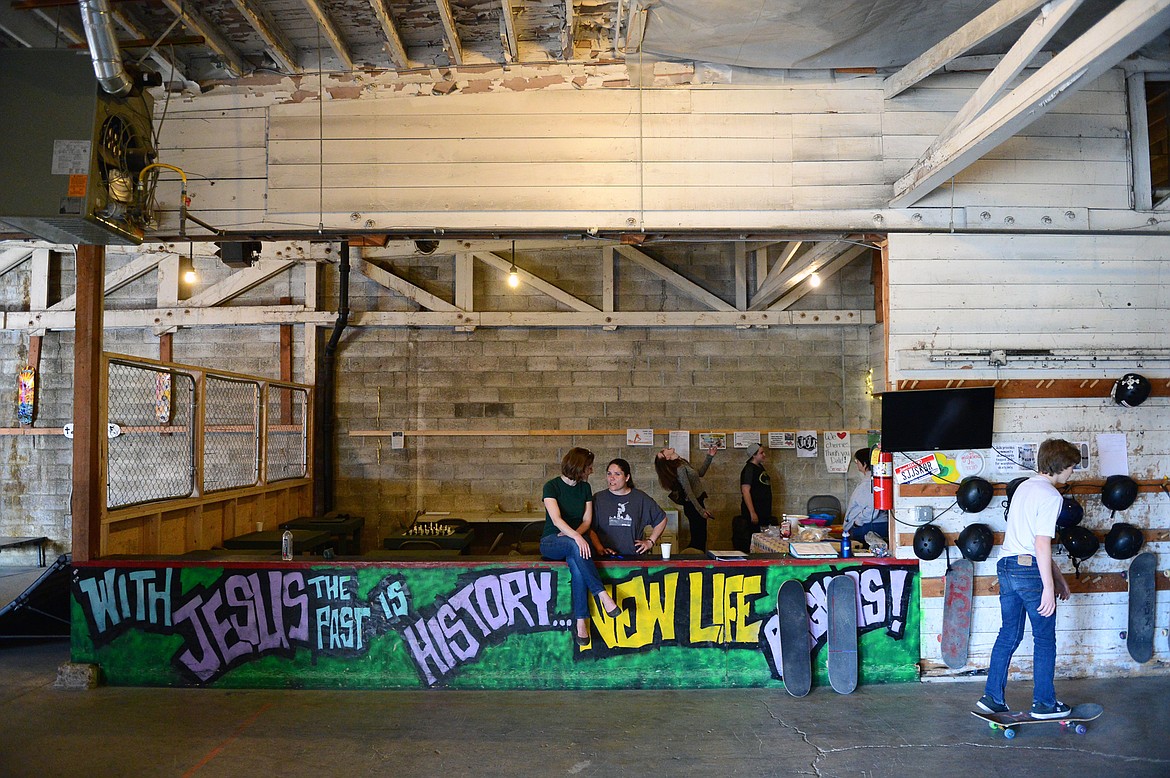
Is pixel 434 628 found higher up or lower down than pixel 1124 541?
lower down

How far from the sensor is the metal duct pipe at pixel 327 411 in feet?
30.2

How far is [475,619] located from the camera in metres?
5.04

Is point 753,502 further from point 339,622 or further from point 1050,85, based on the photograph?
point 1050,85

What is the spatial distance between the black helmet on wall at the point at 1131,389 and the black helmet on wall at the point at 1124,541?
2.77 ft

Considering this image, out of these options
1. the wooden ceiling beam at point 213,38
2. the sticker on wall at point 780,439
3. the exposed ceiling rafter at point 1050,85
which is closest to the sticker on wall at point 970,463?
the exposed ceiling rafter at point 1050,85

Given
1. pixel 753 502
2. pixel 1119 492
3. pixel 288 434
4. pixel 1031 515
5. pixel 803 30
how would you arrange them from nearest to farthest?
pixel 1031 515
pixel 803 30
pixel 1119 492
pixel 753 502
pixel 288 434

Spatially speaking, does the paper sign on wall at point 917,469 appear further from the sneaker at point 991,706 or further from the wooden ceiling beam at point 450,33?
the wooden ceiling beam at point 450,33

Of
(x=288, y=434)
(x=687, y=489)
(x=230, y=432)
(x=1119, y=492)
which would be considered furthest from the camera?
(x=230, y=432)

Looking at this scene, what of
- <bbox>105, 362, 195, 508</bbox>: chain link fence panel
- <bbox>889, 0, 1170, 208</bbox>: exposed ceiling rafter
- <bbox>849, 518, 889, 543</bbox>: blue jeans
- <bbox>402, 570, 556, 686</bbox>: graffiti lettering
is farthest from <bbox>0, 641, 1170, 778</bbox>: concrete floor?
<bbox>105, 362, 195, 508</bbox>: chain link fence panel

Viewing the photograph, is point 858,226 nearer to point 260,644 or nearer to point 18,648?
point 260,644

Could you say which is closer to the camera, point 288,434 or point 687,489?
point 687,489

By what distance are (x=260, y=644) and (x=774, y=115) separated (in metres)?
5.07

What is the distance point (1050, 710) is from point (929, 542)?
1.13 meters

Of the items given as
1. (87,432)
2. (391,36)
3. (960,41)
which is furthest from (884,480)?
(87,432)
